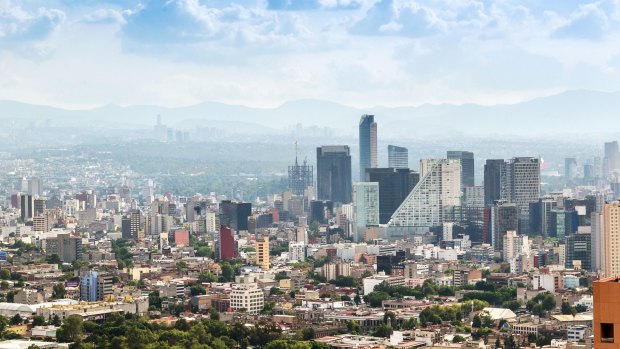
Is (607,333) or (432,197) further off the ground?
(432,197)

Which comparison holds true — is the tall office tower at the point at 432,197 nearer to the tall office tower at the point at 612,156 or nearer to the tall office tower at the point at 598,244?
→ the tall office tower at the point at 598,244

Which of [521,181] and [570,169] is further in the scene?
[570,169]


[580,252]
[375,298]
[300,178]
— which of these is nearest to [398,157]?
[300,178]

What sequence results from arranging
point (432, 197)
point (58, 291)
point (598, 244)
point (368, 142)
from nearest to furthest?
point (58, 291) → point (598, 244) → point (432, 197) → point (368, 142)

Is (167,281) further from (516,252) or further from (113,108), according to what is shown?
(113,108)

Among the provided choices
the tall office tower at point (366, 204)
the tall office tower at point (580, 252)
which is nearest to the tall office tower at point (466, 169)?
the tall office tower at point (366, 204)

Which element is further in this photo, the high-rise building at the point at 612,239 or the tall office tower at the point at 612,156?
the tall office tower at the point at 612,156

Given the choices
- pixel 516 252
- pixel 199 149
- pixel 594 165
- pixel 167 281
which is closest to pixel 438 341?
pixel 167 281

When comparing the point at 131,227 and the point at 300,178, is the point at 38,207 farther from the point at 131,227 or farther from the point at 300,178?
the point at 300,178
